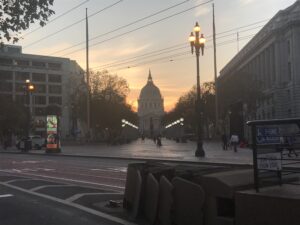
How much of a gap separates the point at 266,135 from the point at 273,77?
103 metres

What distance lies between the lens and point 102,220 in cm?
1055

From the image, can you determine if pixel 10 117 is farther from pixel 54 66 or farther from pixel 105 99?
pixel 54 66

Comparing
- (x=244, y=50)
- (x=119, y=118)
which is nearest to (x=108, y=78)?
(x=119, y=118)

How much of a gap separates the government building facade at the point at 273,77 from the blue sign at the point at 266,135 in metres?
74.2

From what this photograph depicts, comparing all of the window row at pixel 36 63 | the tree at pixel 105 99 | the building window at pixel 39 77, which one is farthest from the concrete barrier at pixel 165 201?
the building window at pixel 39 77

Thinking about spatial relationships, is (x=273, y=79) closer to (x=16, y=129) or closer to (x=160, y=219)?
(x=16, y=129)

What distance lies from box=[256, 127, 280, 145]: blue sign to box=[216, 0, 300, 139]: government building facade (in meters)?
74.2

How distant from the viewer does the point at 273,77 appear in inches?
4232

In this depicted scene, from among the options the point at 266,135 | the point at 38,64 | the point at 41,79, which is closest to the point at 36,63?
the point at 38,64

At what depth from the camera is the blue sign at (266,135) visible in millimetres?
7477

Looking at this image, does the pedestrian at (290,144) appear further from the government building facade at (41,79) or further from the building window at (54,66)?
the building window at (54,66)

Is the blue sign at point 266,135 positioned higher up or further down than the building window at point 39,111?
further down

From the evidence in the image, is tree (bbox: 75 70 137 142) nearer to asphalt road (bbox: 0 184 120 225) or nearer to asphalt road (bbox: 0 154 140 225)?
asphalt road (bbox: 0 154 140 225)

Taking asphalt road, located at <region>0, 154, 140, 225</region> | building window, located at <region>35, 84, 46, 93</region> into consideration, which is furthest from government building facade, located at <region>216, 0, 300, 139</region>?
building window, located at <region>35, 84, 46, 93</region>
